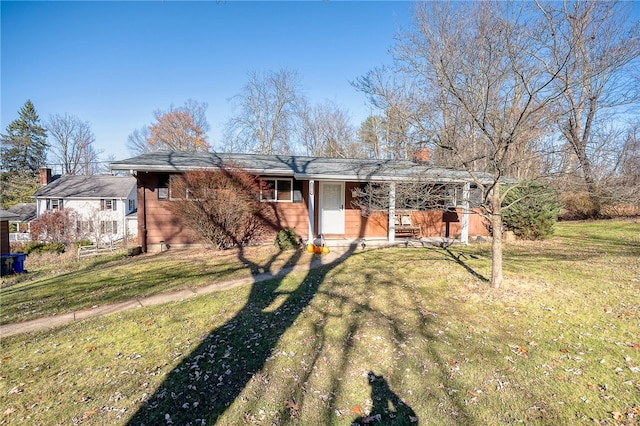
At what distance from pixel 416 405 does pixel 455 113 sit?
480cm

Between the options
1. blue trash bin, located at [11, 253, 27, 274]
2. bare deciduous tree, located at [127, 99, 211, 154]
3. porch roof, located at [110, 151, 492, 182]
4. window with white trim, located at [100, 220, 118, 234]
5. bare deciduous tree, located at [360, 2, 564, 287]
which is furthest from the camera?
bare deciduous tree, located at [127, 99, 211, 154]

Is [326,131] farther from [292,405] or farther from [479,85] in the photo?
[292,405]

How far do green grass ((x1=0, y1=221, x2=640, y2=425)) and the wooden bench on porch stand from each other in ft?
17.2

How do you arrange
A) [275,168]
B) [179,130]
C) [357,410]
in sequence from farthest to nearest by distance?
[179,130], [275,168], [357,410]

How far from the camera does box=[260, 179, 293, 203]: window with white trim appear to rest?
1091cm

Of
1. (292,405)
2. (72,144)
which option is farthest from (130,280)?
(72,144)

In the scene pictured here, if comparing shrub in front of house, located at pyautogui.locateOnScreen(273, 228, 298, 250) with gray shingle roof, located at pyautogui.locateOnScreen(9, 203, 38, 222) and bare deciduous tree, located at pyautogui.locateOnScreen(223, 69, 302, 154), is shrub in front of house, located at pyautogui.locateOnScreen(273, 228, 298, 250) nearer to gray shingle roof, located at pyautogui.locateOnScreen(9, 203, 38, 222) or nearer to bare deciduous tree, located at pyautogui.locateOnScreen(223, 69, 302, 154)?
bare deciduous tree, located at pyautogui.locateOnScreen(223, 69, 302, 154)

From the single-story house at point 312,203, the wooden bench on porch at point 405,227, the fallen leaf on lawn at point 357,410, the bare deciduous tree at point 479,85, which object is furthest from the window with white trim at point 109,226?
the fallen leaf on lawn at point 357,410

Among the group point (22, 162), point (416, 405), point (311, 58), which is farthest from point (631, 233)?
point (22, 162)

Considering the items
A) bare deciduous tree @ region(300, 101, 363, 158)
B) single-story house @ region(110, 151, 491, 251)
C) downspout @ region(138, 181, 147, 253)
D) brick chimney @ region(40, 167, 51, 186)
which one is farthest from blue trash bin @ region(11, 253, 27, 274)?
brick chimney @ region(40, 167, 51, 186)

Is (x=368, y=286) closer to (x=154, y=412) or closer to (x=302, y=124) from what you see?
(x=154, y=412)

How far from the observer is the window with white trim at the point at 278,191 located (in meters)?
10.9

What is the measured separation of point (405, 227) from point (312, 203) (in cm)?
386

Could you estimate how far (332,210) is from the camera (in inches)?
460
